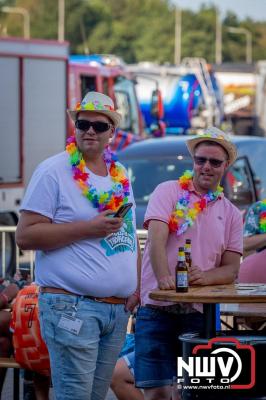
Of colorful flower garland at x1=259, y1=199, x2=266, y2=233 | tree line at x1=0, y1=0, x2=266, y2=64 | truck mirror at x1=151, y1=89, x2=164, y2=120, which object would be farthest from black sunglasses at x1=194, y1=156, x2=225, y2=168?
tree line at x1=0, y1=0, x2=266, y2=64

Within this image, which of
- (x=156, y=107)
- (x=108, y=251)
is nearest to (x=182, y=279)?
(x=108, y=251)

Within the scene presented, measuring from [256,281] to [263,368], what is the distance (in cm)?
178

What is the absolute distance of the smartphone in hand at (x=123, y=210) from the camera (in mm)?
6031

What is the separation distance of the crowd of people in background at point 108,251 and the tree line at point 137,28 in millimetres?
60583

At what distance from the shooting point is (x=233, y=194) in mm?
13008

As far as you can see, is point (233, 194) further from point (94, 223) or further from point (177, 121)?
point (177, 121)

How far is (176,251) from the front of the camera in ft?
21.5

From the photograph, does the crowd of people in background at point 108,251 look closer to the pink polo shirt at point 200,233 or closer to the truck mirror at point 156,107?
Result: the pink polo shirt at point 200,233

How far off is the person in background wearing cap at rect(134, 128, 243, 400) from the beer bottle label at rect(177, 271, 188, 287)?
0.20 metres

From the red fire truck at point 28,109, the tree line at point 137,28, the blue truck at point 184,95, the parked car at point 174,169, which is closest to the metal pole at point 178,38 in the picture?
the tree line at point 137,28

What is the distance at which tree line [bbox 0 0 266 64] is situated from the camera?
73.1 m

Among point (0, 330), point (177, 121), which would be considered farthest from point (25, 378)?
point (177, 121)

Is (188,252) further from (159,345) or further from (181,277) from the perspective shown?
(159,345)

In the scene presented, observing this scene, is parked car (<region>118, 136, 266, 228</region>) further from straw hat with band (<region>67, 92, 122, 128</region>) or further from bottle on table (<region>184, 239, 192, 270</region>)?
straw hat with band (<region>67, 92, 122, 128</region>)
